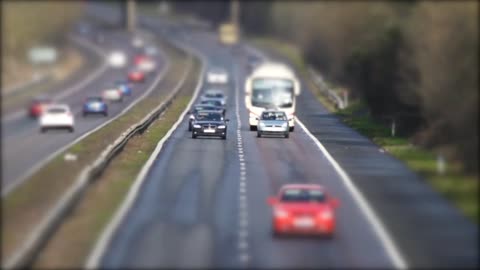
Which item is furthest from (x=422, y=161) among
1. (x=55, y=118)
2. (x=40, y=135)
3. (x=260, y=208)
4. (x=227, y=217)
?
(x=55, y=118)

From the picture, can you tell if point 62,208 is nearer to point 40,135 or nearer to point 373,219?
point 373,219

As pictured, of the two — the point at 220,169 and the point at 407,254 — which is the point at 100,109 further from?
the point at 407,254

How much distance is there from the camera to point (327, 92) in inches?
Result: 4188

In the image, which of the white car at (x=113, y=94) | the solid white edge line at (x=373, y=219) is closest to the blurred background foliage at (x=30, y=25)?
the white car at (x=113, y=94)

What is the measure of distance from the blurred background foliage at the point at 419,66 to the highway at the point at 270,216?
9.75 feet

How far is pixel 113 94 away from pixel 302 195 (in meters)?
71.3

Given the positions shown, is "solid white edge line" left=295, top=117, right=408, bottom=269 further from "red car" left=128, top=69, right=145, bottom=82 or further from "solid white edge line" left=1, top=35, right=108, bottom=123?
"red car" left=128, top=69, right=145, bottom=82

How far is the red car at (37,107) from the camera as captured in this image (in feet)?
176

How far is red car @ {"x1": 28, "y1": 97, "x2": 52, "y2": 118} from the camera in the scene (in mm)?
53791

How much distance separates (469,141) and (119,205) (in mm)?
14805

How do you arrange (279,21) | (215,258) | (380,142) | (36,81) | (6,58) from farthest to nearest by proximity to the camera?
(279,21), (6,58), (36,81), (380,142), (215,258)

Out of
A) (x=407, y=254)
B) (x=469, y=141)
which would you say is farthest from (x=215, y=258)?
(x=469, y=141)

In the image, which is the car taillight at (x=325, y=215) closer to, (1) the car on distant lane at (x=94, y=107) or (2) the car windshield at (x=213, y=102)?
(1) the car on distant lane at (x=94, y=107)

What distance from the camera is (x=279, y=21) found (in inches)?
7446
